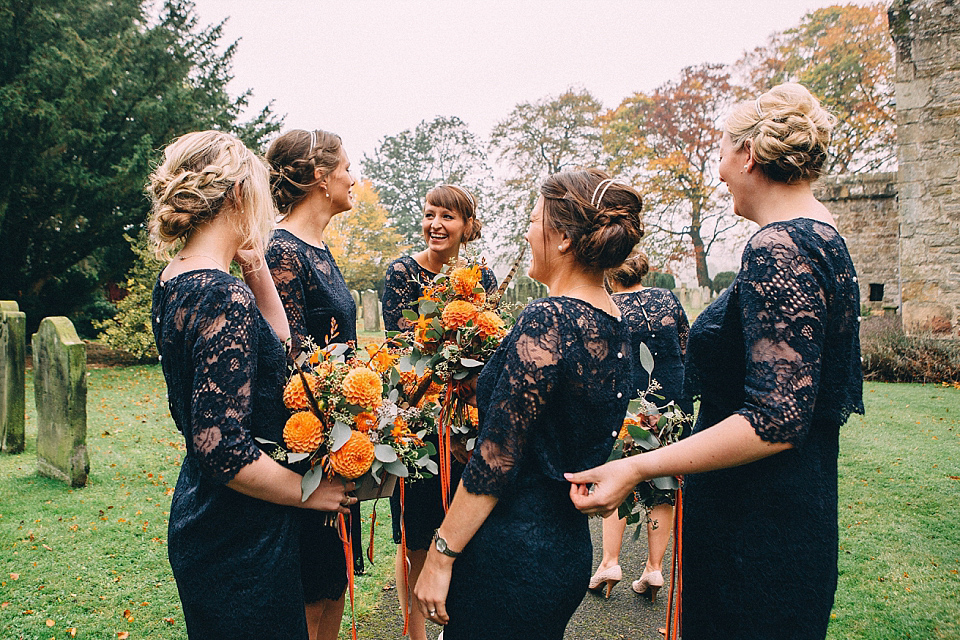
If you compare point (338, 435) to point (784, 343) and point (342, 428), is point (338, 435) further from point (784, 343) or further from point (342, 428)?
point (784, 343)

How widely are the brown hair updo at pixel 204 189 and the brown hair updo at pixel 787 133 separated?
1707 millimetres

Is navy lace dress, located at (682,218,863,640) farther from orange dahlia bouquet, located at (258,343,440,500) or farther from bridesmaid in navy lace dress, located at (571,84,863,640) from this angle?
orange dahlia bouquet, located at (258,343,440,500)

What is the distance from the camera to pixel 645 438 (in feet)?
7.36

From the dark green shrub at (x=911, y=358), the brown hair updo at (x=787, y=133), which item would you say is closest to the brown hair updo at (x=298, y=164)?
the brown hair updo at (x=787, y=133)

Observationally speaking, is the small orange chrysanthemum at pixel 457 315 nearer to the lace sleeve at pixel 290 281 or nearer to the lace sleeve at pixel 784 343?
the lace sleeve at pixel 290 281

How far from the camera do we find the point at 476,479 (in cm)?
189

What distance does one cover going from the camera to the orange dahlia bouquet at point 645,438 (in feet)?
7.12

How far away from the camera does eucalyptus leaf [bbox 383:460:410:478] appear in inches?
83.4

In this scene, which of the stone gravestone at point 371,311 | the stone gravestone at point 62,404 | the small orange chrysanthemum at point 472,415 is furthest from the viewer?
the stone gravestone at point 371,311

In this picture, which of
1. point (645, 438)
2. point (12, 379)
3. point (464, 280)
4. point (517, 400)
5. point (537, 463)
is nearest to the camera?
point (517, 400)

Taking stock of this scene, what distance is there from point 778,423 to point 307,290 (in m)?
2.18

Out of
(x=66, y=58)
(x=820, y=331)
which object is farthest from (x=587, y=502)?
(x=66, y=58)

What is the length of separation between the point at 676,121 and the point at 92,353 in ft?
88.2

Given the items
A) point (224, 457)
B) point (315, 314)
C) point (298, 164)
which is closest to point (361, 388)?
point (224, 457)
